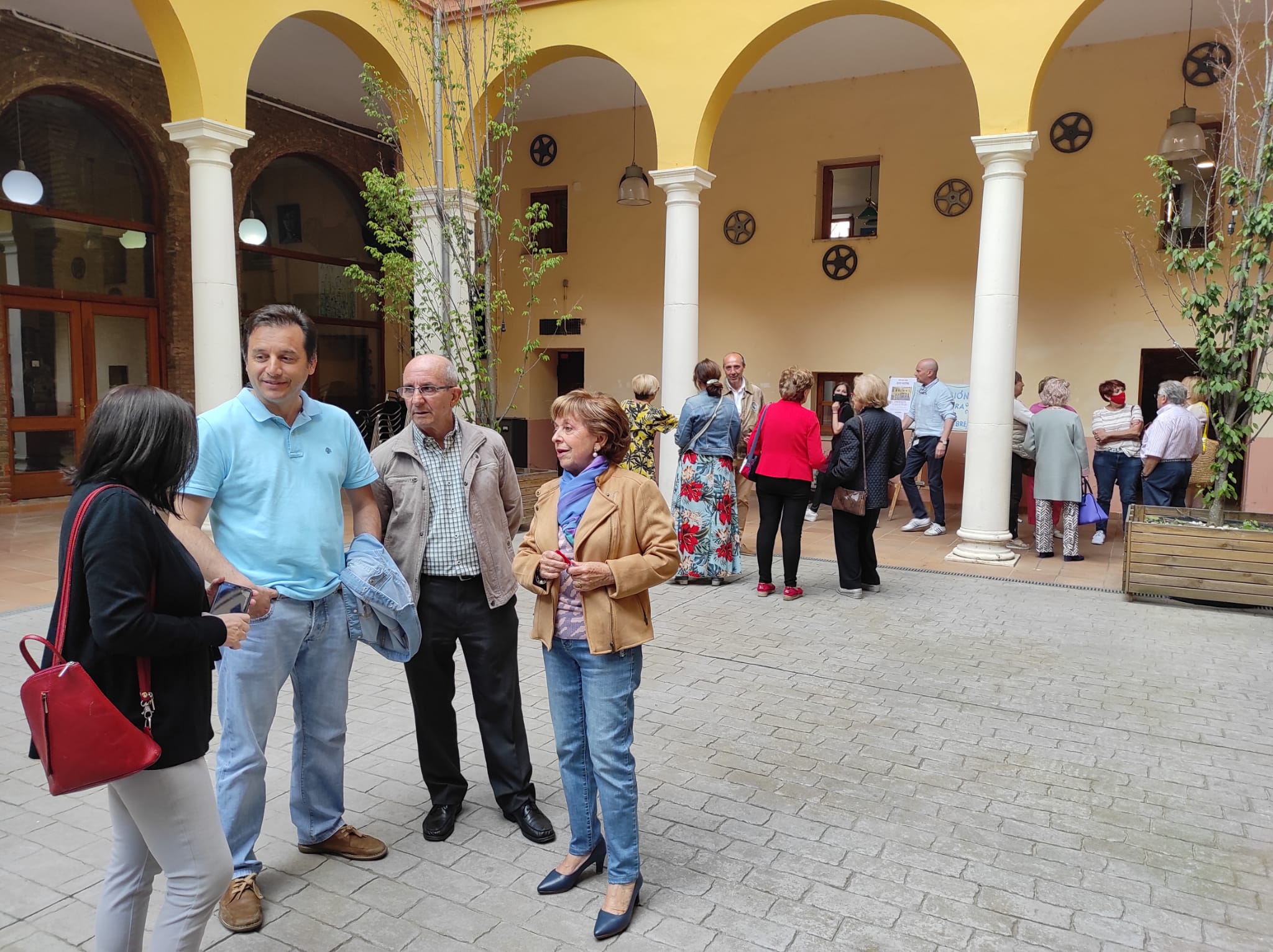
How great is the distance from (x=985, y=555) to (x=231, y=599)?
723 cm

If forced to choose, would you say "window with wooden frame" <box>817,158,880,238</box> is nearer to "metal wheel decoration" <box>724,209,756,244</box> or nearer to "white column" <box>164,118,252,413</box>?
"metal wheel decoration" <box>724,209,756,244</box>

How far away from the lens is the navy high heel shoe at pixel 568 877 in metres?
2.98

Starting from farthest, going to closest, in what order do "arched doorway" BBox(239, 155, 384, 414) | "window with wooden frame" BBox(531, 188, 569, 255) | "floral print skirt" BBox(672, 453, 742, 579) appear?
"window with wooden frame" BBox(531, 188, 569, 255) → "arched doorway" BBox(239, 155, 384, 414) → "floral print skirt" BBox(672, 453, 742, 579)

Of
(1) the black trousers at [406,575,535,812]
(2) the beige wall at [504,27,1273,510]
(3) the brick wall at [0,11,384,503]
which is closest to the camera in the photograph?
(1) the black trousers at [406,575,535,812]

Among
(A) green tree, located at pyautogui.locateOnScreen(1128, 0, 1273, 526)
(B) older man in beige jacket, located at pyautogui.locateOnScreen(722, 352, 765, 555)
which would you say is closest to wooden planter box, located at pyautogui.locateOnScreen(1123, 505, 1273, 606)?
(A) green tree, located at pyautogui.locateOnScreen(1128, 0, 1273, 526)

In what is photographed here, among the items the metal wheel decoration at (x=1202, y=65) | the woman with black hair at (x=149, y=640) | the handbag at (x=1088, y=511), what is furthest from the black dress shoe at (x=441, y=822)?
the metal wheel decoration at (x=1202, y=65)

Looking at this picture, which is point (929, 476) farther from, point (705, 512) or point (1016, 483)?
point (705, 512)

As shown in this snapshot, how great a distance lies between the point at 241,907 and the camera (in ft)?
9.14

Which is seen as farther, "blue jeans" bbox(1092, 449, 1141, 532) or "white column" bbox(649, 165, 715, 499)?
"white column" bbox(649, 165, 715, 499)

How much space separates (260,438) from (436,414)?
609mm

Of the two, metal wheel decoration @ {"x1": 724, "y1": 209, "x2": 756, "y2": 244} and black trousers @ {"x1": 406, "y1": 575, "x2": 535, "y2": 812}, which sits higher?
metal wheel decoration @ {"x1": 724, "y1": 209, "x2": 756, "y2": 244}

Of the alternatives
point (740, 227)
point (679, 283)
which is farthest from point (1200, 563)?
point (740, 227)

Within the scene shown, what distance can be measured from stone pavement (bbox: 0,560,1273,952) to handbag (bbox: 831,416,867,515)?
1.34 m

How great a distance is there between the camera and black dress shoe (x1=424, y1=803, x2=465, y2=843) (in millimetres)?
3328
